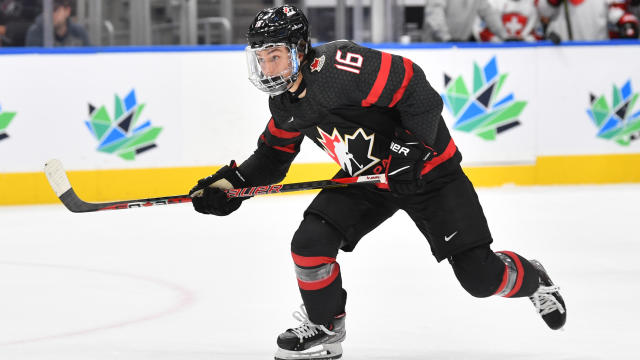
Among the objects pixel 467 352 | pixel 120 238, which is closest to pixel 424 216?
pixel 467 352

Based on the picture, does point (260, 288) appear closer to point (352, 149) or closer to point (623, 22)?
point (352, 149)

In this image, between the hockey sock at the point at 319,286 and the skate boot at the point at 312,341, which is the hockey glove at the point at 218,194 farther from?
the skate boot at the point at 312,341

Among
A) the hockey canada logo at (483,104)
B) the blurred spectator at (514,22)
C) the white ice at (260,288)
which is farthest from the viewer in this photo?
the blurred spectator at (514,22)

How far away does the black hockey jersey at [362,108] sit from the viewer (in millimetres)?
2664

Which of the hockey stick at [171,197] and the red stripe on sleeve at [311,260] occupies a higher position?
the hockey stick at [171,197]

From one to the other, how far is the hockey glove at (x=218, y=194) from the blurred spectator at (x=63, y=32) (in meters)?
3.64

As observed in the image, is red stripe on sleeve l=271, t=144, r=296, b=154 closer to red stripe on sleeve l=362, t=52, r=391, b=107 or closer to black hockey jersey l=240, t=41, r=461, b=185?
black hockey jersey l=240, t=41, r=461, b=185

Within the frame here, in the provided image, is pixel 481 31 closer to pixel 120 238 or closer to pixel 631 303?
pixel 120 238

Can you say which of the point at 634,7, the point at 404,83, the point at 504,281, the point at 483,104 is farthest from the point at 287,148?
the point at 634,7

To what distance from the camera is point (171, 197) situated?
3.04 m

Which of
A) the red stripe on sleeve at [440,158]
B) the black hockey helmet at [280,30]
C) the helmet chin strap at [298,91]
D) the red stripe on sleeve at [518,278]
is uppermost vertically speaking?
the black hockey helmet at [280,30]

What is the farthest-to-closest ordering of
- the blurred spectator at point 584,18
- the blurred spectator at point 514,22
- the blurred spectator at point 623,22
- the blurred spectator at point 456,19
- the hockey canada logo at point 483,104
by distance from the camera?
the blurred spectator at point 584,18, the blurred spectator at point 623,22, the blurred spectator at point 514,22, the blurred spectator at point 456,19, the hockey canada logo at point 483,104

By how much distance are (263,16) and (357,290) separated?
51.4 inches

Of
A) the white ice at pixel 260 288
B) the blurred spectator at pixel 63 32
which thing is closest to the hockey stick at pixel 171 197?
the white ice at pixel 260 288
